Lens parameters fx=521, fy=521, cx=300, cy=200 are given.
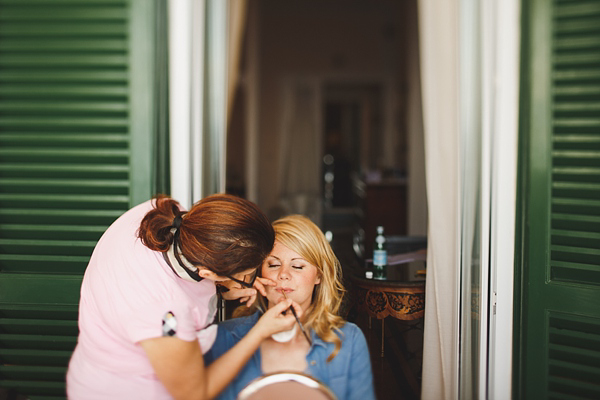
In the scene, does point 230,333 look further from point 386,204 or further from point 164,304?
point 386,204

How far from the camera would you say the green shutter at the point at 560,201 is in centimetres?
177

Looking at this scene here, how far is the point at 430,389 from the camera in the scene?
185 centimetres

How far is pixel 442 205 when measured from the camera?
74.3 inches

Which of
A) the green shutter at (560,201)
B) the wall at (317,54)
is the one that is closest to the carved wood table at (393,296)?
the green shutter at (560,201)

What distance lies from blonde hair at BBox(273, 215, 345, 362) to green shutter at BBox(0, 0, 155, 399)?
1.88 ft

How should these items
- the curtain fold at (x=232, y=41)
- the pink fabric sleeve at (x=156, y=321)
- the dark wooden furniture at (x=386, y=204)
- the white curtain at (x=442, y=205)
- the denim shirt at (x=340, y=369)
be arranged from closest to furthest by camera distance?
the pink fabric sleeve at (x=156, y=321)
the denim shirt at (x=340, y=369)
the white curtain at (x=442, y=205)
the curtain fold at (x=232, y=41)
the dark wooden furniture at (x=386, y=204)

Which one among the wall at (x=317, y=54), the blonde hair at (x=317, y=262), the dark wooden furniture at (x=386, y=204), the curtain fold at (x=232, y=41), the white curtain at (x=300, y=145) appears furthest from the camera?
the white curtain at (x=300, y=145)

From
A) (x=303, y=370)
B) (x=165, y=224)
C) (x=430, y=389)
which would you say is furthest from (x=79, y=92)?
(x=430, y=389)

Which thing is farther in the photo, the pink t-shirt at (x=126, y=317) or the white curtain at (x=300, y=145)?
the white curtain at (x=300, y=145)

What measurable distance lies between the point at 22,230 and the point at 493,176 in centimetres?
177

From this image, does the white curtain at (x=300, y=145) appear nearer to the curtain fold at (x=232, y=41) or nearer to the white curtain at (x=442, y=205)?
the curtain fold at (x=232, y=41)

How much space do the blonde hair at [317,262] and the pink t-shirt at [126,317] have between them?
17.0 inches

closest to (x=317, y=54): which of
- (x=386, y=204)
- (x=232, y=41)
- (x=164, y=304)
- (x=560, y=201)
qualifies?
(x=386, y=204)

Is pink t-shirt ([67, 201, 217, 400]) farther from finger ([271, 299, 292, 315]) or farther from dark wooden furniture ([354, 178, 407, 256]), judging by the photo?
dark wooden furniture ([354, 178, 407, 256])
